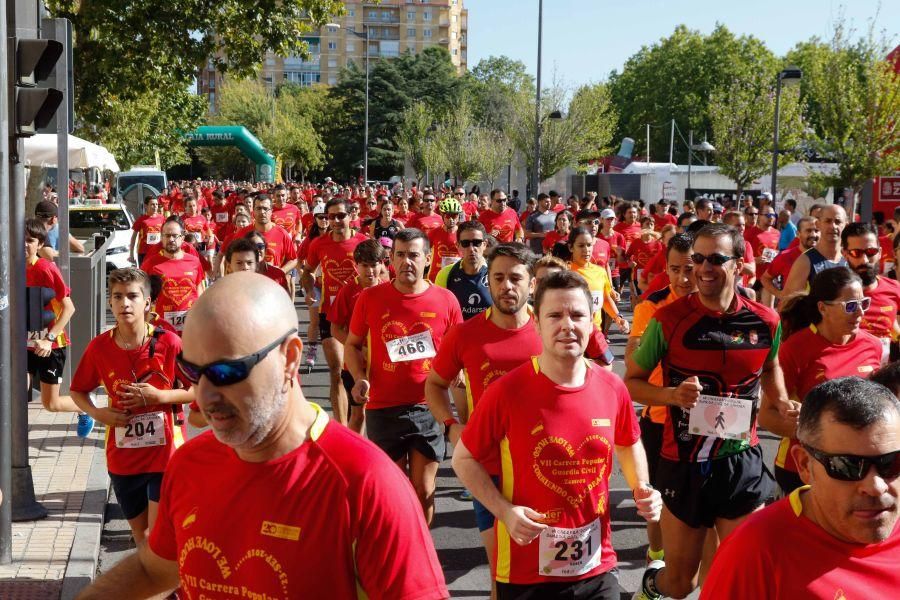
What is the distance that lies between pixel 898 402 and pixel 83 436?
8369 millimetres

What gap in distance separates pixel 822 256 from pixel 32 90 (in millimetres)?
5662

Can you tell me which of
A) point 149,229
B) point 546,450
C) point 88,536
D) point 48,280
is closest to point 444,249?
point 149,229

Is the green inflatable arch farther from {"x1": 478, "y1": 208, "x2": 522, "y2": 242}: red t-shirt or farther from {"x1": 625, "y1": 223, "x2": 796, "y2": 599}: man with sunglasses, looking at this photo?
{"x1": 625, "y1": 223, "x2": 796, "y2": 599}: man with sunglasses

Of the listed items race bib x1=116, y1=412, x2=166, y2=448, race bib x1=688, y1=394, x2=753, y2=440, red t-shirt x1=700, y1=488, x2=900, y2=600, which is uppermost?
red t-shirt x1=700, y1=488, x2=900, y2=600

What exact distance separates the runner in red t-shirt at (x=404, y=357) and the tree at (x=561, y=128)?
36.9 meters

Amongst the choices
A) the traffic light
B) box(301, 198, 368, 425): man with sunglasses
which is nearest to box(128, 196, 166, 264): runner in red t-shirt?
box(301, 198, 368, 425): man with sunglasses

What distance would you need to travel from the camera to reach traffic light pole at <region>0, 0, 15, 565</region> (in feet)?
21.7

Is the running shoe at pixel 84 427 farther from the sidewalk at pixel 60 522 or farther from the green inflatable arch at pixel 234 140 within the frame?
the green inflatable arch at pixel 234 140

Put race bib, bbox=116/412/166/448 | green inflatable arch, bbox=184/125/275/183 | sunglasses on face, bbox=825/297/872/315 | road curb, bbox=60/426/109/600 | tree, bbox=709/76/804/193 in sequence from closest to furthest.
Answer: sunglasses on face, bbox=825/297/872/315 → race bib, bbox=116/412/166/448 → road curb, bbox=60/426/109/600 → tree, bbox=709/76/804/193 → green inflatable arch, bbox=184/125/275/183

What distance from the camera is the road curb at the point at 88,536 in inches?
251

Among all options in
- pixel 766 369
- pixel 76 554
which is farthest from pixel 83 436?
pixel 766 369

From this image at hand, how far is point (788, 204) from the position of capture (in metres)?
21.7

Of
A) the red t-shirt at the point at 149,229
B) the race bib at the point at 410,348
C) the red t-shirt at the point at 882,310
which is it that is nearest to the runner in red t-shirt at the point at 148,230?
the red t-shirt at the point at 149,229

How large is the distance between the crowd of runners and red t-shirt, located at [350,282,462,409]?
0.05 feet
